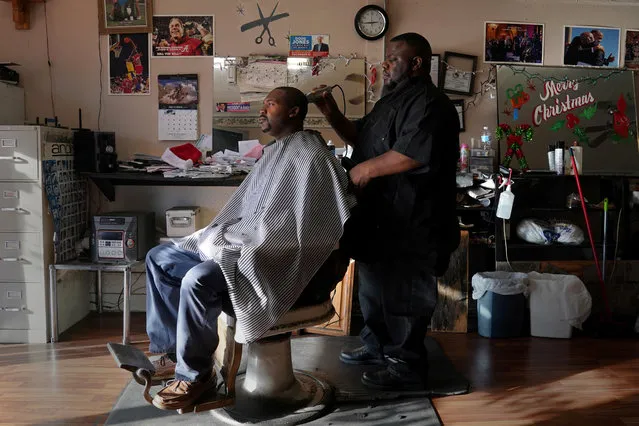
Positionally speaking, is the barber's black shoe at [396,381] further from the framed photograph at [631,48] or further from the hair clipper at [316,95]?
the framed photograph at [631,48]

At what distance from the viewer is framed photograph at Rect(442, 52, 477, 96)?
3.99 m

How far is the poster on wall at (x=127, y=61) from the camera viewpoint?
397cm

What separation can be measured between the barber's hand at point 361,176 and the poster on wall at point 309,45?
1.66 m

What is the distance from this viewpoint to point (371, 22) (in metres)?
3.92

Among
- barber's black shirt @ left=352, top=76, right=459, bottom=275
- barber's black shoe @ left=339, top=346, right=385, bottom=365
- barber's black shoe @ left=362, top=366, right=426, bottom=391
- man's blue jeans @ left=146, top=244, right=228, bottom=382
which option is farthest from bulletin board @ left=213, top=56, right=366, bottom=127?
barber's black shoe @ left=362, top=366, right=426, bottom=391

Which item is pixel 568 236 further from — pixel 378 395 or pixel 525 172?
pixel 378 395

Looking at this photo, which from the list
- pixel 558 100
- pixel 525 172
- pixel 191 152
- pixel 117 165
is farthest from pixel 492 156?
pixel 117 165

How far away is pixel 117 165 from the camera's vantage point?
380 cm

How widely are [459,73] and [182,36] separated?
176 centimetres

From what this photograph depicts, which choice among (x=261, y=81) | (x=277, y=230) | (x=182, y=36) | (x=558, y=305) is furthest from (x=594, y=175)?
(x=182, y=36)

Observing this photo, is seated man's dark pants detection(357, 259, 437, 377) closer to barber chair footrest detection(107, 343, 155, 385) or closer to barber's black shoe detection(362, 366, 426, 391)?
barber's black shoe detection(362, 366, 426, 391)

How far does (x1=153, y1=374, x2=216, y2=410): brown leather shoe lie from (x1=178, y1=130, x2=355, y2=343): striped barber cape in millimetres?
247

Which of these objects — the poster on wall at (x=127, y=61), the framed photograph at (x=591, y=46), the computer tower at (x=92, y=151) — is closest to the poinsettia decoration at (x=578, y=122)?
the framed photograph at (x=591, y=46)

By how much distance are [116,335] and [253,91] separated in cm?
166
